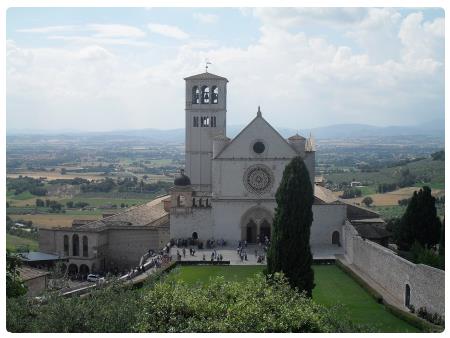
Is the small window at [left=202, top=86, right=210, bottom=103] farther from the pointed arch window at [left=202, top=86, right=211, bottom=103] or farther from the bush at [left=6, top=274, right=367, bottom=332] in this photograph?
the bush at [left=6, top=274, right=367, bottom=332]

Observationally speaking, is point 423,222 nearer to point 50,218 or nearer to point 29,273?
point 29,273

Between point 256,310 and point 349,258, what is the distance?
22.4 meters

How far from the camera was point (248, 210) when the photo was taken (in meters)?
44.1

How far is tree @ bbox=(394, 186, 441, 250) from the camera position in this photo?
3975cm

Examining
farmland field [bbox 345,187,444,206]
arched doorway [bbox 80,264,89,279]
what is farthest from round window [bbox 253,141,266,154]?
farmland field [bbox 345,187,444,206]

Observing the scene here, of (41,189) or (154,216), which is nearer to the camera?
(154,216)

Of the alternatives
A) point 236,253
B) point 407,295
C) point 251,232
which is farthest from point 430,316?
point 251,232

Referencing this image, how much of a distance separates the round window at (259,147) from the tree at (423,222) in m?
9.34

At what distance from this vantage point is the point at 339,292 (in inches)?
1232

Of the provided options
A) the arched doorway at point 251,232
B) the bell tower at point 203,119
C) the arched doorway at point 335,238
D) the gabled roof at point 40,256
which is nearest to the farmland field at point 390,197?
the bell tower at point 203,119

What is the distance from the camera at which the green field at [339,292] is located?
A: 25.0 metres

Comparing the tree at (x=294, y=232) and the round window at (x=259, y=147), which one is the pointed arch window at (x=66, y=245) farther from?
the tree at (x=294, y=232)
